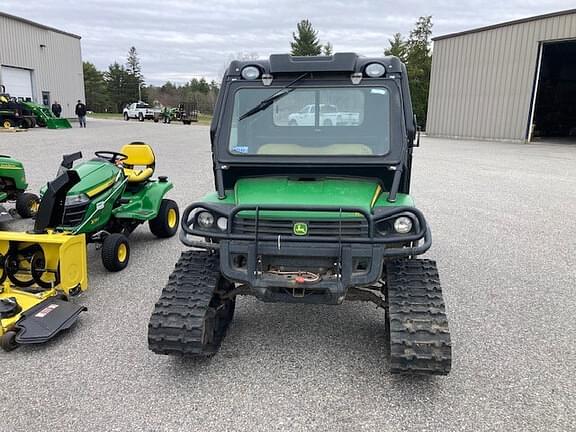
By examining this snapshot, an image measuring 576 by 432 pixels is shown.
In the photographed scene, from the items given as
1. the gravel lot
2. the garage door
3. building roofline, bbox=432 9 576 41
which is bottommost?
the gravel lot

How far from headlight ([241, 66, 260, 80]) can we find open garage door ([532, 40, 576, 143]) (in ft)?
99.4

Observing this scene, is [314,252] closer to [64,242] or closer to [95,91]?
[64,242]

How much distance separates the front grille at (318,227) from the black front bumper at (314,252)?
1.3 inches

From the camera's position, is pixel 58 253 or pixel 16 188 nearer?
pixel 58 253

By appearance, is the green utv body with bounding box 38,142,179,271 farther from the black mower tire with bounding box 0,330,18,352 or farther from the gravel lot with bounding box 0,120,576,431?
the black mower tire with bounding box 0,330,18,352

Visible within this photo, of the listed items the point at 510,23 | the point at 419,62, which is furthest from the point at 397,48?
the point at 510,23

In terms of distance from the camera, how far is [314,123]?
153 inches

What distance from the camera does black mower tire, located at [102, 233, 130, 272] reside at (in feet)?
16.4

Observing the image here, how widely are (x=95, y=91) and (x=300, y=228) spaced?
88.8m

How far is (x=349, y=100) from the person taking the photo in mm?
3770

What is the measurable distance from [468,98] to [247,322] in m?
26.3

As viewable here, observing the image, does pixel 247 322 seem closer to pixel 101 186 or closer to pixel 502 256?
pixel 101 186

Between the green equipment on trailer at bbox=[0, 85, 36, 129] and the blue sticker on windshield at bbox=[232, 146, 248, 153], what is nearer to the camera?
the blue sticker on windshield at bbox=[232, 146, 248, 153]

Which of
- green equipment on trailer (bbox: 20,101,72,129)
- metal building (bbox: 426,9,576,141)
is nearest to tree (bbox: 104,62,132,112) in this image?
green equipment on trailer (bbox: 20,101,72,129)
